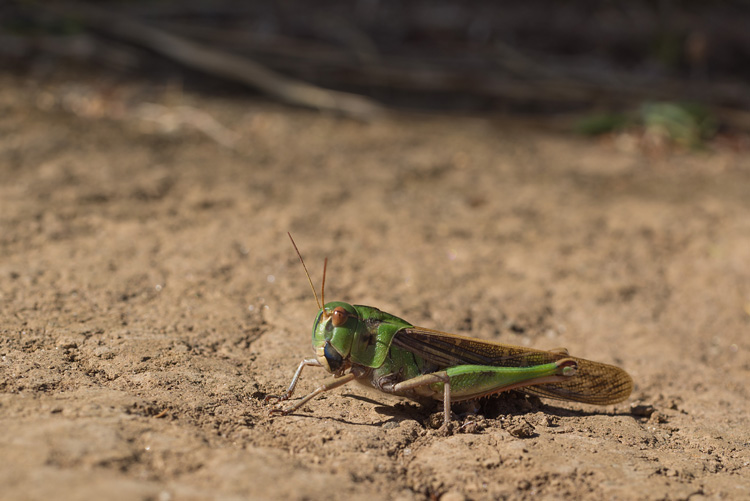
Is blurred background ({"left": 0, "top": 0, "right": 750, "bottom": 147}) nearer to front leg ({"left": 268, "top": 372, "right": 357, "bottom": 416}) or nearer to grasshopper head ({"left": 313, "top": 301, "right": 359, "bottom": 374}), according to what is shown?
grasshopper head ({"left": 313, "top": 301, "right": 359, "bottom": 374})

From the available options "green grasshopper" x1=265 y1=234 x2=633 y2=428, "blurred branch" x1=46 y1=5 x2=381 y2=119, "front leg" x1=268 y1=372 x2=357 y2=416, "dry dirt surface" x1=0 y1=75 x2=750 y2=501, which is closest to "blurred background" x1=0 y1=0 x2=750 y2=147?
"blurred branch" x1=46 y1=5 x2=381 y2=119

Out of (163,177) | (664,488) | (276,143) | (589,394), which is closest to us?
(664,488)

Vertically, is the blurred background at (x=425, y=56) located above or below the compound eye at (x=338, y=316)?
above

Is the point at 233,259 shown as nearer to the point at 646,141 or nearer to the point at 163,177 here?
the point at 163,177

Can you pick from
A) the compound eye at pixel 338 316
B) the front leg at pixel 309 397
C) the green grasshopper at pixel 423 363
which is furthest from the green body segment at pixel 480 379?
the compound eye at pixel 338 316

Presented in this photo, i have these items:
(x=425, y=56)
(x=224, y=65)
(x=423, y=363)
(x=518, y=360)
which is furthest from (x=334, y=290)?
(x=425, y=56)

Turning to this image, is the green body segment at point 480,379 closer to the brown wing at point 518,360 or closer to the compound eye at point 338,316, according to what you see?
the brown wing at point 518,360

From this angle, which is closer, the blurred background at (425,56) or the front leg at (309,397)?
the front leg at (309,397)

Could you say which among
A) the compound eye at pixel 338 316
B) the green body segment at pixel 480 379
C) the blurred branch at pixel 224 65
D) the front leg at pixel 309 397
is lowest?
the front leg at pixel 309 397

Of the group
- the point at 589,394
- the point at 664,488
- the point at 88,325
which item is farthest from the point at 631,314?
the point at 88,325
